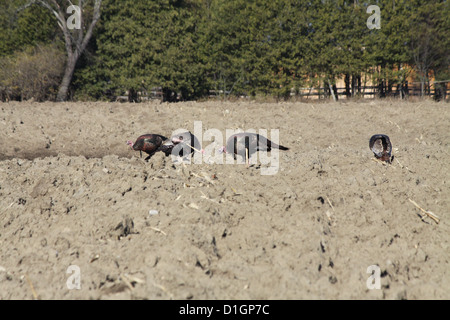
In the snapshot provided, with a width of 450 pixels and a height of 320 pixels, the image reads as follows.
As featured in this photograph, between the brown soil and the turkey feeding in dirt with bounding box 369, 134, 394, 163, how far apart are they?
23 cm

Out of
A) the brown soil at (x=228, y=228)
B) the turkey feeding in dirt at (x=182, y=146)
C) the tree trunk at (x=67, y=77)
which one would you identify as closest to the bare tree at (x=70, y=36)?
the tree trunk at (x=67, y=77)

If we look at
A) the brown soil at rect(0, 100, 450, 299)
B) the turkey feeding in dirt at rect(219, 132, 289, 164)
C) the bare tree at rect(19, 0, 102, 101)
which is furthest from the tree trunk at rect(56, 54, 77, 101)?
the turkey feeding in dirt at rect(219, 132, 289, 164)

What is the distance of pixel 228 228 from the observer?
4742mm

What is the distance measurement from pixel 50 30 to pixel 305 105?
11838 millimetres

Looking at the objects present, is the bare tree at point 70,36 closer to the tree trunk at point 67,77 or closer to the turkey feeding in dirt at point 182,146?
the tree trunk at point 67,77

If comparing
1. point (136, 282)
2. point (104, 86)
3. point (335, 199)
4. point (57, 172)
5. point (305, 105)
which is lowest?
point (136, 282)

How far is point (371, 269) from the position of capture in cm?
411

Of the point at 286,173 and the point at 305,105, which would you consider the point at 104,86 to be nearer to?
the point at 305,105

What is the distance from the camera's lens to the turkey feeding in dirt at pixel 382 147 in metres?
6.92

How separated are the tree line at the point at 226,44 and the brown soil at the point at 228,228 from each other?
10.1 m

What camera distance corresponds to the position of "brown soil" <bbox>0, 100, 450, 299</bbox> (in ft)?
12.5

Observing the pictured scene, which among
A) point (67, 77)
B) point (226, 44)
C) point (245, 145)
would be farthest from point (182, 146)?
point (67, 77)

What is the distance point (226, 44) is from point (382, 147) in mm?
11921
